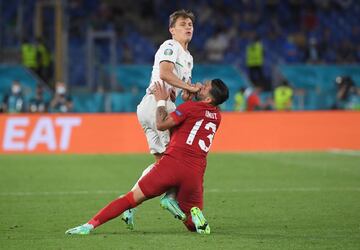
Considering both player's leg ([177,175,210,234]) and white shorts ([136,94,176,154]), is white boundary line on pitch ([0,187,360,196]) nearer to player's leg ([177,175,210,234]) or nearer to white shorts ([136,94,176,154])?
white shorts ([136,94,176,154])

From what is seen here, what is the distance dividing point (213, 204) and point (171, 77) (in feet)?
10.7

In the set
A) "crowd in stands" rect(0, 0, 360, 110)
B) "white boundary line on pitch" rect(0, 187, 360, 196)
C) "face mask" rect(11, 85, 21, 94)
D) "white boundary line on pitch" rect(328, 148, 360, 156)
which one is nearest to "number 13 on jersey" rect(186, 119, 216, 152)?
"white boundary line on pitch" rect(0, 187, 360, 196)

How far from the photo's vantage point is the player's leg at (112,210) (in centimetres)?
917

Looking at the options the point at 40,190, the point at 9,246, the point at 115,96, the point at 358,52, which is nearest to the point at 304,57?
the point at 358,52

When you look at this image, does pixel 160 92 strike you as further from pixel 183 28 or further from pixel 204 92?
pixel 183 28

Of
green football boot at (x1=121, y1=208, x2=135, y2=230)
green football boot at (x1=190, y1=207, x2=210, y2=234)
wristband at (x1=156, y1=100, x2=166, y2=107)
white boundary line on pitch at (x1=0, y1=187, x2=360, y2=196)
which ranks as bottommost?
Result: white boundary line on pitch at (x1=0, y1=187, x2=360, y2=196)

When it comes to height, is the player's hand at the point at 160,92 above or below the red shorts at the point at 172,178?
above

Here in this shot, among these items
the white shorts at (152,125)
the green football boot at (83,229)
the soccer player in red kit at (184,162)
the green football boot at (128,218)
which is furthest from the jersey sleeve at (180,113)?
the green football boot at (83,229)

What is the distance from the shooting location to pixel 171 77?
31.5 feet

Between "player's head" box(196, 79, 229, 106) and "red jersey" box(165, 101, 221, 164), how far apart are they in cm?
7

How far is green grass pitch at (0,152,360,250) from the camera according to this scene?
894 centimetres

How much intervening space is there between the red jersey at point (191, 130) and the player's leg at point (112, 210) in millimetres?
563

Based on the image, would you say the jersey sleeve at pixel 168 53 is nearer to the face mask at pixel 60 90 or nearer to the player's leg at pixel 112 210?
the player's leg at pixel 112 210

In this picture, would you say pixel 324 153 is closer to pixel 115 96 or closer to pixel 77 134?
pixel 77 134
